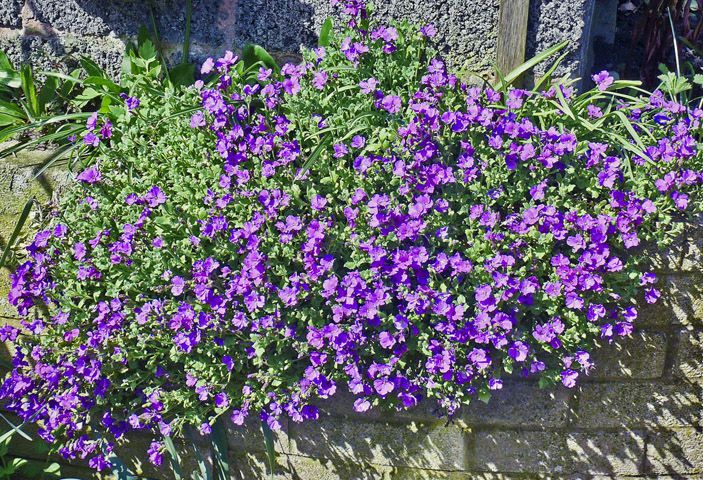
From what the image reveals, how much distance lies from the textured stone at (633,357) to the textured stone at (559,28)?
0.94 metres

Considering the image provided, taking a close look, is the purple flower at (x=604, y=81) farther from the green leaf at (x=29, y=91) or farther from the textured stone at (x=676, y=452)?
the green leaf at (x=29, y=91)

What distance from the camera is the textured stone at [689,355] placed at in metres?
2.60

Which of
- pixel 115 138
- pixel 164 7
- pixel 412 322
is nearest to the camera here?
pixel 412 322

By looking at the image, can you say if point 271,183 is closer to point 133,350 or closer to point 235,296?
point 235,296

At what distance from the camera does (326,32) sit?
9.34 ft

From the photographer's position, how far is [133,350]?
8.49 feet

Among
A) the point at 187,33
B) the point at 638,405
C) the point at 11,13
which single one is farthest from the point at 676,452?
the point at 11,13

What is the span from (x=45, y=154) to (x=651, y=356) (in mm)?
2220

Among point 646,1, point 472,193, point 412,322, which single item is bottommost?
point 412,322

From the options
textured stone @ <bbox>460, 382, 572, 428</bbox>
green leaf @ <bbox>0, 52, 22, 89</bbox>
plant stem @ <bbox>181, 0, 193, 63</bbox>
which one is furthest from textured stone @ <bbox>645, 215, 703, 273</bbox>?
green leaf @ <bbox>0, 52, 22, 89</bbox>

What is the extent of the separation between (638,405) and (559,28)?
4.21ft

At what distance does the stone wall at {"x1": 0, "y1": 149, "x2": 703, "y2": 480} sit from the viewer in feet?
8.53

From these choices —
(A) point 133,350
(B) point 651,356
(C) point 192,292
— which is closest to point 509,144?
(B) point 651,356

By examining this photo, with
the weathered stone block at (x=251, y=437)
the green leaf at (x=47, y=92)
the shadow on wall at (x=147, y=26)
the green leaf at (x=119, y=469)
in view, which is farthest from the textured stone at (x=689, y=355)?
the green leaf at (x=47, y=92)
